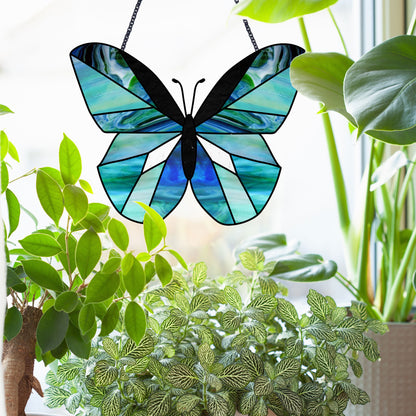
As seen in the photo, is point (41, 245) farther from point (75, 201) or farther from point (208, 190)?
point (208, 190)

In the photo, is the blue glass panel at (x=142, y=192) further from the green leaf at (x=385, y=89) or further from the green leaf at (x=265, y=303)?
the green leaf at (x=385, y=89)

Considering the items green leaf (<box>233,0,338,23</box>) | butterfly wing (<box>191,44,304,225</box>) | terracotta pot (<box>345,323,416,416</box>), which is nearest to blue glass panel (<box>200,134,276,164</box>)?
butterfly wing (<box>191,44,304,225</box>)

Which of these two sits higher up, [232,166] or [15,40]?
[15,40]

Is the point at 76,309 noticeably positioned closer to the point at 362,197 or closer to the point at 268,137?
the point at 362,197

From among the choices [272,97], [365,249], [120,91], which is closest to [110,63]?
[120,91]

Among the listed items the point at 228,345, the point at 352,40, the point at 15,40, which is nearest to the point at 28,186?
the point at 15,40

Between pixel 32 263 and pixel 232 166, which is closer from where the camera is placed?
pixel 32 263
